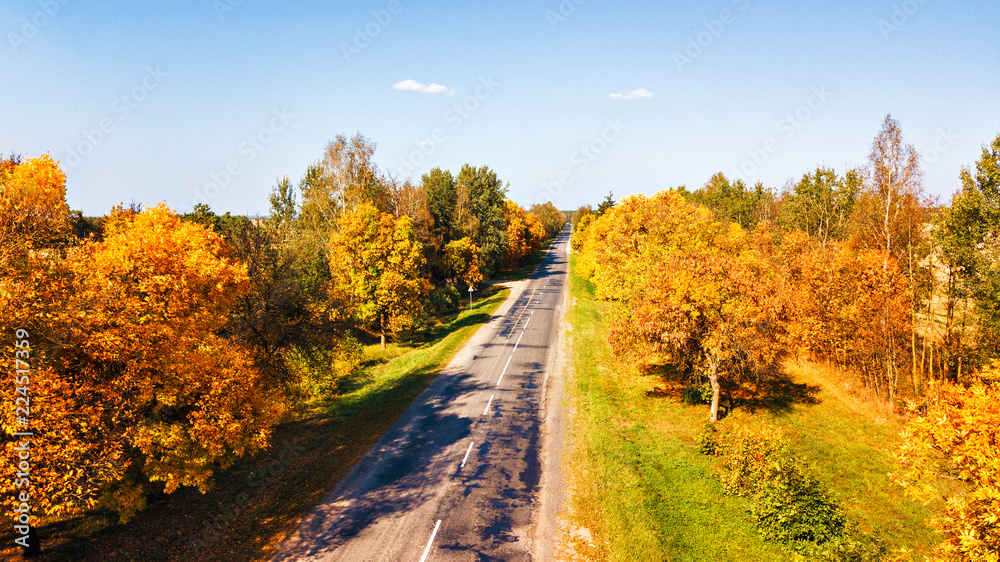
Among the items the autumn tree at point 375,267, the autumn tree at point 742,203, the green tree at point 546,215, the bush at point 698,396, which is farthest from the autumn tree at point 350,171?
the green tree at point 546,215

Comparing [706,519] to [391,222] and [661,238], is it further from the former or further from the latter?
[391,222]

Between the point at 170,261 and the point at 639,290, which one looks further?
the point at 639,290

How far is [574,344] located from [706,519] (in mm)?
24818

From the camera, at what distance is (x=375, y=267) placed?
40.8 m

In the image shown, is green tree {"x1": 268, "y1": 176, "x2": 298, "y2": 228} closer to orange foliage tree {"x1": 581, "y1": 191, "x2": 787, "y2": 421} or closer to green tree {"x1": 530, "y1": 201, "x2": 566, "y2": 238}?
orange foliage tree {"x1": 581, "y1": 191, "x2": 787, "y2": 421}

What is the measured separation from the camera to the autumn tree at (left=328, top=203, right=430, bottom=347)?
39.7 m

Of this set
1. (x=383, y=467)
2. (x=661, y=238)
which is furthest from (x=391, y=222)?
(x=383, y=467)

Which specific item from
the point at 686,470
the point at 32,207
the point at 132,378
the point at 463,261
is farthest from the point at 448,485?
the point at 463,261

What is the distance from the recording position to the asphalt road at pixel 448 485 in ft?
47.7

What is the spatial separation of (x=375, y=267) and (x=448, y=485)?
26225 millimetres

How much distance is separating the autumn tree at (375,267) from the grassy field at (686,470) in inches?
721

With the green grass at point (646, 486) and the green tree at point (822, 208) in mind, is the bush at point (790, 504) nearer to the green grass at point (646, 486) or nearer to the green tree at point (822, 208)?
the green grass at point (646, 486)

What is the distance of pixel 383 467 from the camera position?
19906 mm

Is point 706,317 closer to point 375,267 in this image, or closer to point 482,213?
point 375,267
